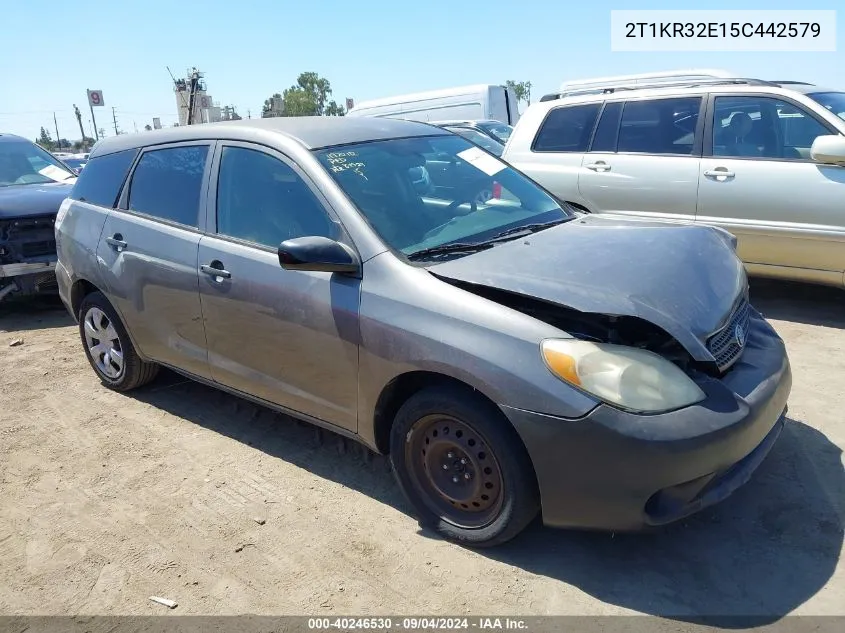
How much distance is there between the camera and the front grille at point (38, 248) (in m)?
6.82

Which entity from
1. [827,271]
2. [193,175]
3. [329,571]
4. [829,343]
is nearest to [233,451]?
[329,571]

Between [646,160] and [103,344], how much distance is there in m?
4.62

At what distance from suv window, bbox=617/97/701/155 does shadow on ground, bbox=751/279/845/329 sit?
4.87 feet

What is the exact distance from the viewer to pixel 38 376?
209 inches

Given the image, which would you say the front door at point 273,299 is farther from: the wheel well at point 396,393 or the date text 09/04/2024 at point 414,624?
the date text 09/04/2024 at point 414,624

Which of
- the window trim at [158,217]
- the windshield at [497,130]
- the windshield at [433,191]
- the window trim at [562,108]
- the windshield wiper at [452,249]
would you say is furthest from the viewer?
the windshield at [497,130]

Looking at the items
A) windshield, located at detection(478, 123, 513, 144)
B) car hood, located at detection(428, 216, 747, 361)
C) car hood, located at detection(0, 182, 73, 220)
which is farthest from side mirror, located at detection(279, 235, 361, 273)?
windshield, located at detection(478, 123, 513, 144)

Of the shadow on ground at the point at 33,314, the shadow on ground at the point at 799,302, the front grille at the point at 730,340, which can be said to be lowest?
the shadow on ground at the point at 799,302

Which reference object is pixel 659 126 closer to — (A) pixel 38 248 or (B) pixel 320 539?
(B) pixel 320 539

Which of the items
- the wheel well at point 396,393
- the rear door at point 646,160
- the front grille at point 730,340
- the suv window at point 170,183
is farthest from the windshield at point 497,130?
the wheel well at point 396,393

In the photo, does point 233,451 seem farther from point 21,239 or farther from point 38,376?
point 21,239

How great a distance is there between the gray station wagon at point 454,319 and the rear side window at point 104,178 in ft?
0.74

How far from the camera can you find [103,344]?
477cm

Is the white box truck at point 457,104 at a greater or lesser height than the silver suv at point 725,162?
greater
